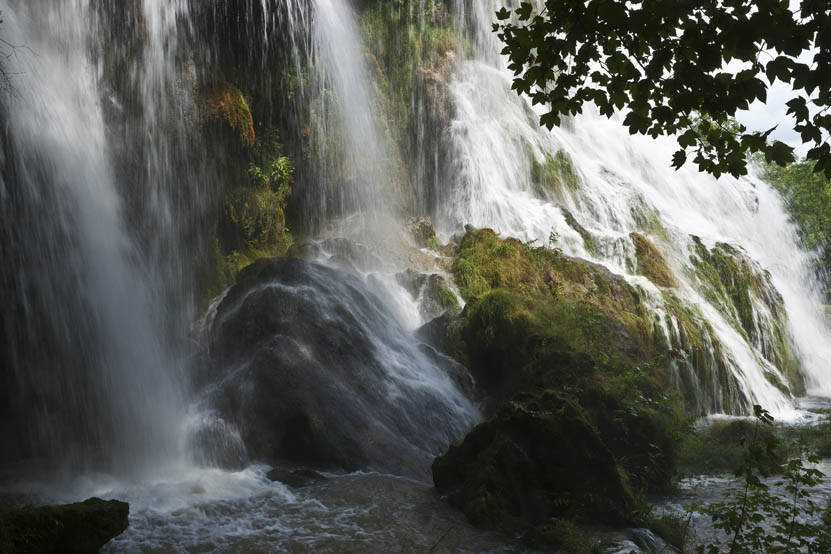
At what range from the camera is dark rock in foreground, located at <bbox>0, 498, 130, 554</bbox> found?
4.26 metres

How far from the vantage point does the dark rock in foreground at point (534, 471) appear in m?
6.01

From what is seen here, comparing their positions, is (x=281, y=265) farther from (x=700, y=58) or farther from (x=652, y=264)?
(x=652, y=264)

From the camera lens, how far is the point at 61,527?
4516 millimetres

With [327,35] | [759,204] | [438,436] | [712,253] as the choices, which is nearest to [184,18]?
[327,35]

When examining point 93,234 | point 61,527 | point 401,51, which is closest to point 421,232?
point 401,51

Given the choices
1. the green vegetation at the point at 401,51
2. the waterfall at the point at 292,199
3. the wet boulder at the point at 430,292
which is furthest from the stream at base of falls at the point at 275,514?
the green vegetation at the point at 401,51

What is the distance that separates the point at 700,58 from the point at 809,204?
102ft

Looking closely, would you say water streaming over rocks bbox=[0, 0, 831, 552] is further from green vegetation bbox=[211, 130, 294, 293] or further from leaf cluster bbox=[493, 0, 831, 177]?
leaf cluster bbox=[493, 0, 831, 177]

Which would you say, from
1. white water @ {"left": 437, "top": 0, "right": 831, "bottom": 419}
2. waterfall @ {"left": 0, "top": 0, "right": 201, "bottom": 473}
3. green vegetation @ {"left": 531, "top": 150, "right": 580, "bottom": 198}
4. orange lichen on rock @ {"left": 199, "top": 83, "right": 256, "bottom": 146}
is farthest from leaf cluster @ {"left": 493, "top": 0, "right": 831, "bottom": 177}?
green vegetation @ {"left": 531, "top": 150, "right": 580, "bottom": 198}

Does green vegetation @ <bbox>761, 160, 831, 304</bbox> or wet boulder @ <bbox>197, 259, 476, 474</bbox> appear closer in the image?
wet boulder @ <bbox>197, 259, 476, 474</bbox>

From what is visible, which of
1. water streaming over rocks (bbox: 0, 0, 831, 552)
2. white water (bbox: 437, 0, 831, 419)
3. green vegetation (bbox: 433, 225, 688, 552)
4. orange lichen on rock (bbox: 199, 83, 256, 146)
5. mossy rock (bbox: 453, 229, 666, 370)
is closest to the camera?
green vegetation (bbox: 433, 225, 688, 552)

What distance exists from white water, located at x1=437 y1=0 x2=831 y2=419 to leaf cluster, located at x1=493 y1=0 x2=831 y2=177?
11.3 m

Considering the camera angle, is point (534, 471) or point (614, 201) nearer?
point (534, 471)

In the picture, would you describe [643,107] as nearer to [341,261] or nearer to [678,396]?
[678,396]
